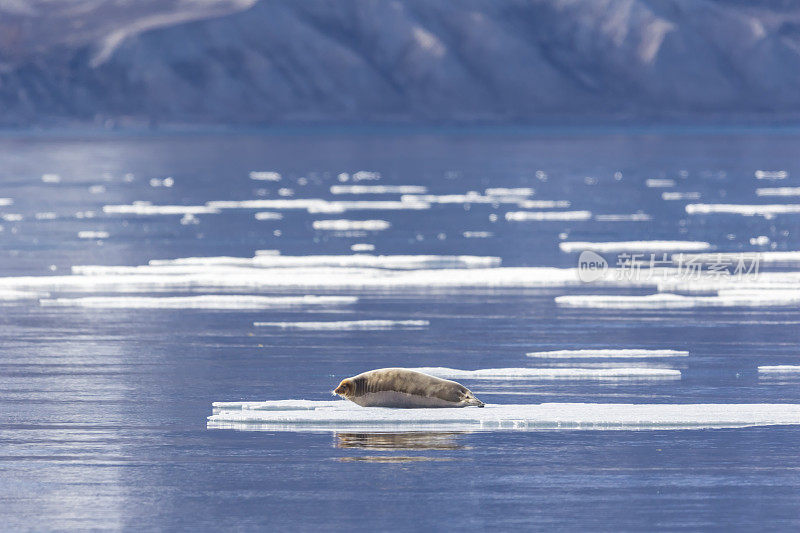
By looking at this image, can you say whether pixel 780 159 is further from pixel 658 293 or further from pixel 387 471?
pixel 387 471

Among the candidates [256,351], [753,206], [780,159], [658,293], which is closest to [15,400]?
[256,351]

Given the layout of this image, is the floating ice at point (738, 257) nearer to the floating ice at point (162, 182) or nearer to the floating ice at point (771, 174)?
the floating ice at point (771, 174)

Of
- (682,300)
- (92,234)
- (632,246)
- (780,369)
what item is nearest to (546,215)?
(632,246)

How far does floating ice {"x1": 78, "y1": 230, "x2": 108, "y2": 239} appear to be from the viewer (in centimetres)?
2688

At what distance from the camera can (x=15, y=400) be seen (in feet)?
37.7

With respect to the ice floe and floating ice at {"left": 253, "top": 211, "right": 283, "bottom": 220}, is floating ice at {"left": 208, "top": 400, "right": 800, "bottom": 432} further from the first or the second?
floating ice at {"left": 253, "top": 211, "right": 283, "bottom": 220}

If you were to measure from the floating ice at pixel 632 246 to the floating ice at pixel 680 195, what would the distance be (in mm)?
13684

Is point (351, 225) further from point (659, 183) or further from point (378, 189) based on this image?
point (659, 183)

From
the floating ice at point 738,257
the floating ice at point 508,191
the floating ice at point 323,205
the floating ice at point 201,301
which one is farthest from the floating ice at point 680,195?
the floating ice at point 201,301

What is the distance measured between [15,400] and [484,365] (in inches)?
138

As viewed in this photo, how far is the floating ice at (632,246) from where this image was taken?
78.6 feet

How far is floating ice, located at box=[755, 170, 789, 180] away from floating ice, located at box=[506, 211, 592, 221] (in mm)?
18340

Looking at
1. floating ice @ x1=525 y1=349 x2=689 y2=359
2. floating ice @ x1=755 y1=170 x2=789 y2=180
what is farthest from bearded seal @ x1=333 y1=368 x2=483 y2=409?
floating ice @ x1=755 y1=170 x2=789 y2=180

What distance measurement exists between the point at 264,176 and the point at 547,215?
24104mm
